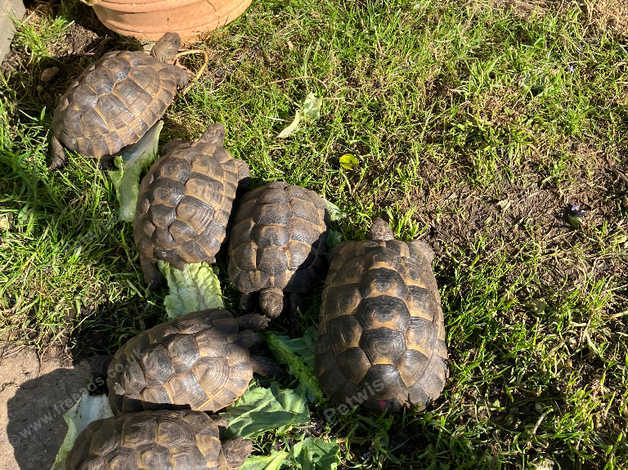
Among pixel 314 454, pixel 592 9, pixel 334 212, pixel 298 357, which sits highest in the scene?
pixel 592 9

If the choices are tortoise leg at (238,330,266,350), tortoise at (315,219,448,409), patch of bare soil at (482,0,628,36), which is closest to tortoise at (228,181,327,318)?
tortoise leg at (238,330,266,350)

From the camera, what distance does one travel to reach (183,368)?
9.62 ft

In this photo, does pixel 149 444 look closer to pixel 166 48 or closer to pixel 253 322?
pixel 253 322

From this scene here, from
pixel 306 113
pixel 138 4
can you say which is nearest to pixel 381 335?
pixel 306 113

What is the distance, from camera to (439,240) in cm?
375

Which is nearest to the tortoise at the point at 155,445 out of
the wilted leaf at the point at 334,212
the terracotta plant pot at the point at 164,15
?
the wilted leaf at the point at 334,212

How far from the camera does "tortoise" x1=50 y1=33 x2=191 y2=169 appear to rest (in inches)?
151

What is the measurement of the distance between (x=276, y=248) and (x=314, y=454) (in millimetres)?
1189

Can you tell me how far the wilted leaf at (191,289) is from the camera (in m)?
3.43

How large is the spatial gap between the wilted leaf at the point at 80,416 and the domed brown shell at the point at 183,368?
0.47 ft

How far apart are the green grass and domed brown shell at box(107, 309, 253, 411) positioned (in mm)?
501

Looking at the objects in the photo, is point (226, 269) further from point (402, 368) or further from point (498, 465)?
point (498, 465)

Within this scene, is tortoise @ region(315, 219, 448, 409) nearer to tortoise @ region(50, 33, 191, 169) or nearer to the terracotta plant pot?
tortoise @ region(50, 33, 191, 169)

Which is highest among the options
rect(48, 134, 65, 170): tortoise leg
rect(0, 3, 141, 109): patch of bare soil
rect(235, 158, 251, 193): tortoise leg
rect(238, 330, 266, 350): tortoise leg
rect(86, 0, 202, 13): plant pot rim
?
rect(86, 0, 202, 13): plant pot rim
